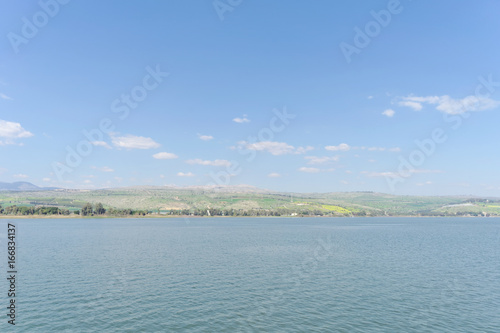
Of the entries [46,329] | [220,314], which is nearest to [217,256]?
[220,314]

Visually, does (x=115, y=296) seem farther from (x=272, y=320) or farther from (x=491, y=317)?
(x=491, y=317)

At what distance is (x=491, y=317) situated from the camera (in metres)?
40.3

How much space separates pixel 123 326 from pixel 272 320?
1790 cm

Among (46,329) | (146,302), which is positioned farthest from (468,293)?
(46,329)

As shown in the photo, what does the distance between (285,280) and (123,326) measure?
31.2m

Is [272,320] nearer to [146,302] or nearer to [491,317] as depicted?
[146,302]

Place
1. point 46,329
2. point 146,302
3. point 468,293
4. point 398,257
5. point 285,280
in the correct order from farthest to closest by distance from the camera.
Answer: point 398,257 < point 285,280 < point 468,293 < point 146,302 < point 46,329

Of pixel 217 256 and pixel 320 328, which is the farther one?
pixel 217 256

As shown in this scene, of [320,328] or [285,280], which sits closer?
[320,328]

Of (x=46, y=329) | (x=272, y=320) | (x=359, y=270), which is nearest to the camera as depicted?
(x=46, y=329)

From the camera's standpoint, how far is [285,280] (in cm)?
5847

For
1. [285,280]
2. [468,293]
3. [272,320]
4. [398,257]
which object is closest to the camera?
[272,320]

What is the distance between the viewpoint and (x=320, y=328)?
36.2 meters

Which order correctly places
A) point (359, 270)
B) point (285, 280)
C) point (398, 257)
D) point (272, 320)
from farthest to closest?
1. point (398, 257)
2. point (359, 270)
3. point (285, 280)
4. point (272, 320)
